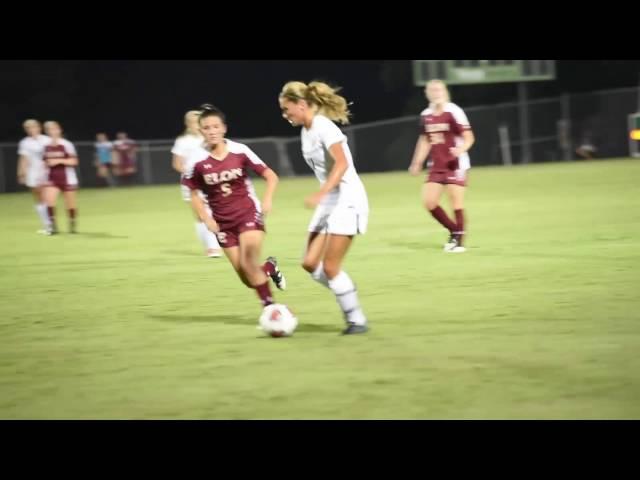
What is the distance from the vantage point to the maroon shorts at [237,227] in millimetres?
8586

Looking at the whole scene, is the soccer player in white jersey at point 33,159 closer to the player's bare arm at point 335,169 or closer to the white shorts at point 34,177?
the white shorts at point 34,177

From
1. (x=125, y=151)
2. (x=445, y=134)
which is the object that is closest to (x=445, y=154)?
(x=445, y=134)

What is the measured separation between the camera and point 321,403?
598 cm

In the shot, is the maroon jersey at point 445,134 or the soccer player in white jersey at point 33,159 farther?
the soccer player in white jersey at point 33,159

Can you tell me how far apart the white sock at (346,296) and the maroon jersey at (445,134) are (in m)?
6.01

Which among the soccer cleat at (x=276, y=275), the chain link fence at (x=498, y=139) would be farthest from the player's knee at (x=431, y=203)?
the chain link fence at (x=498, y=139)

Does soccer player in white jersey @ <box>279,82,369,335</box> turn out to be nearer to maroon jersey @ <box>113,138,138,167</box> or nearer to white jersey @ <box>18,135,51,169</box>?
white jersey @ <box>18,135,51,169</box>

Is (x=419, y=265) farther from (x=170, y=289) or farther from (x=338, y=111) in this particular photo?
(x=338, y=111)

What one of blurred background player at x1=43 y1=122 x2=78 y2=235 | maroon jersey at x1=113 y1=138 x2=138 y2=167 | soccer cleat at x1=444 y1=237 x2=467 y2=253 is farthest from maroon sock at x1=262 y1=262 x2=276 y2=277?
maroon jersey at x1=113 y1=138 x2=138 y2=167

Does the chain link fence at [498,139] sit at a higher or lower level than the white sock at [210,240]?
lower

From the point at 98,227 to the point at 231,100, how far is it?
124 ft

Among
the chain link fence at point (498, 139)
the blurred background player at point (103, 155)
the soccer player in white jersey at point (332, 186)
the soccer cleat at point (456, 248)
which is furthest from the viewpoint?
the chain link fence at point (498, 139)

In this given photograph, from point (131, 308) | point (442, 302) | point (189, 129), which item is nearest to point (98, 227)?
point (189, 129)

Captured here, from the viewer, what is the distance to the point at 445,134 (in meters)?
13.8
